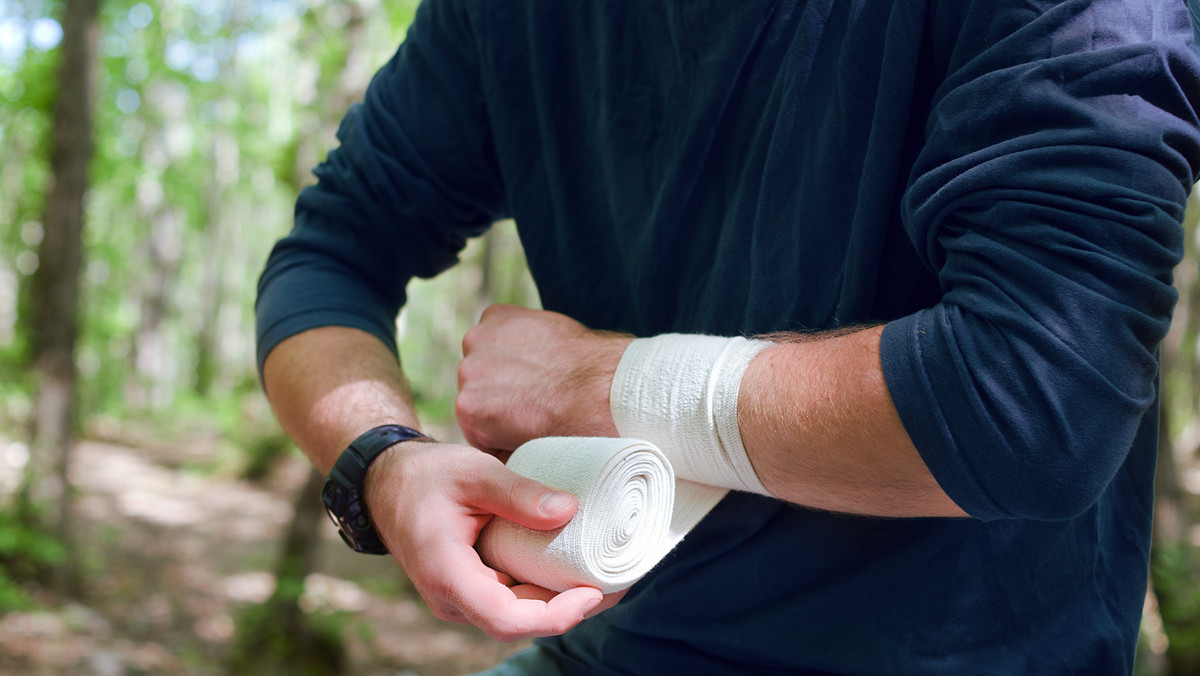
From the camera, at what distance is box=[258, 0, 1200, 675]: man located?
37.5 inches

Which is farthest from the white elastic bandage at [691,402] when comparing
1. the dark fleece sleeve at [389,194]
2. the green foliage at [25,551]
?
the green foliage at [25,551]

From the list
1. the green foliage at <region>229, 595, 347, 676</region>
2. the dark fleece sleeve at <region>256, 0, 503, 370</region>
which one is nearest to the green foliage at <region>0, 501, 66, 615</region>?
the green foliage at <region>229, 595, 347, 676</region>

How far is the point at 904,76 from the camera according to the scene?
1.15 m

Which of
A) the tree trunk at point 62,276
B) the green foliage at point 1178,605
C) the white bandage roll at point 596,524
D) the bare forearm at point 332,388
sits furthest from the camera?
the tree trunk at point 62,276

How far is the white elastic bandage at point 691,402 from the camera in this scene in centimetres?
118

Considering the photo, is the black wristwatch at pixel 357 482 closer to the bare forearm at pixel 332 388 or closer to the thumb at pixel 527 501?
the bare forearm at pixel 332 388

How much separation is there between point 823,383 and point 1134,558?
695 millimetres

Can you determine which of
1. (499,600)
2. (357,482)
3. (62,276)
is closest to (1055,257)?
(499,600)

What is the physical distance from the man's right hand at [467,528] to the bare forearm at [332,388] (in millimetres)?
255

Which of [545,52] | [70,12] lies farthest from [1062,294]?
[70,12]

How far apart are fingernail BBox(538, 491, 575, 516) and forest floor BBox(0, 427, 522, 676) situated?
20.0 feet

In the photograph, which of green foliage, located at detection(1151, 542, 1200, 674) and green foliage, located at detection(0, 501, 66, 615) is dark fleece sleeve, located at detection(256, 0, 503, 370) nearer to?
green foliage, located at detection(1151, 542, 1200, 674)

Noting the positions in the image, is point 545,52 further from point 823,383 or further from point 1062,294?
point 1062,294

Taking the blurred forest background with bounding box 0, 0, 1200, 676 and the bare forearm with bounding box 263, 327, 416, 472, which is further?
the blurred forest background with bounding box 0, 0, 1200, 676
